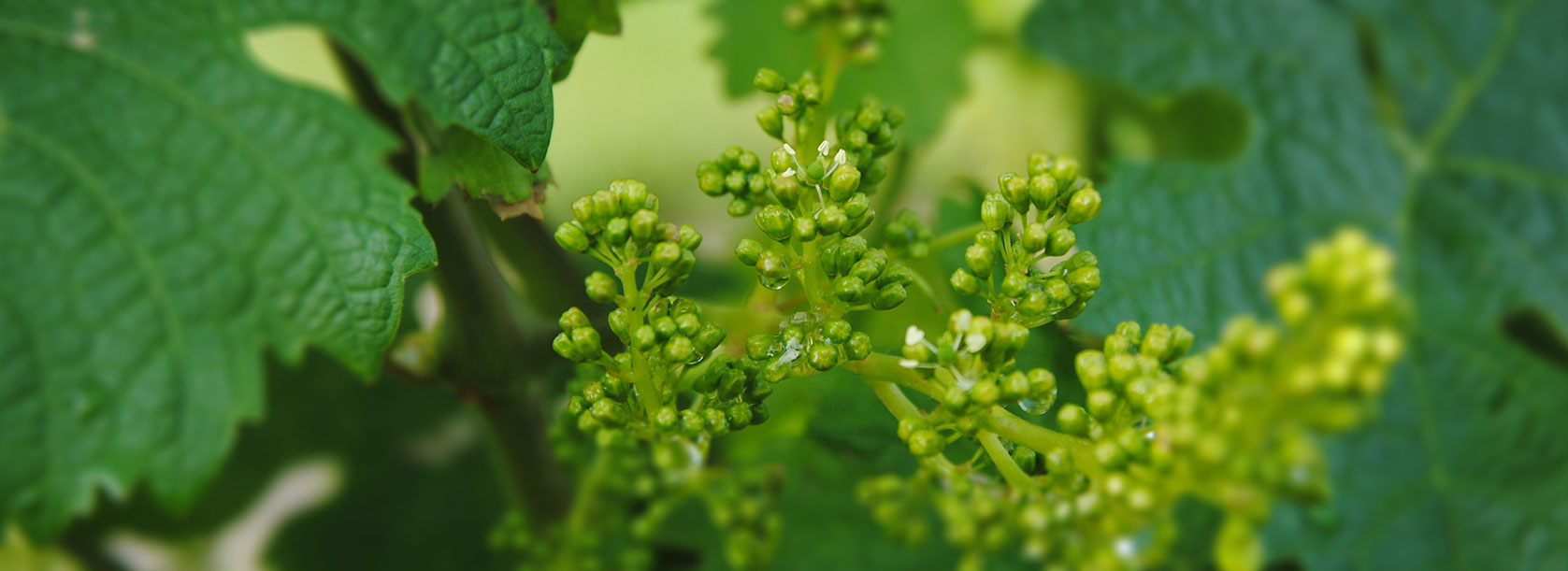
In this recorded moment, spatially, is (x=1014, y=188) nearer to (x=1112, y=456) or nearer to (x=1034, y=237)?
(x=1034, y=237)

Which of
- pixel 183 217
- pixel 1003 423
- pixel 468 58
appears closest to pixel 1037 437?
pixel 1003 423

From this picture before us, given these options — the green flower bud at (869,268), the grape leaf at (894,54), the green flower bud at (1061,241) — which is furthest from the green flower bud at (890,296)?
the grape leaf at (894,54)

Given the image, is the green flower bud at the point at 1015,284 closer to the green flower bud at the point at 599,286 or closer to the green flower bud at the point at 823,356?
the green flower bud at the point at 823,356

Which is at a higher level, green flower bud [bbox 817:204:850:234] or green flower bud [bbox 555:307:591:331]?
green flower bud [bbox 817:204:850:234]

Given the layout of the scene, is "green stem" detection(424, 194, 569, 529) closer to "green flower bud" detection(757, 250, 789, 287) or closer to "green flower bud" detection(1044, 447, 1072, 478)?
"green flower bud" detection(757, 250, 789, 287)

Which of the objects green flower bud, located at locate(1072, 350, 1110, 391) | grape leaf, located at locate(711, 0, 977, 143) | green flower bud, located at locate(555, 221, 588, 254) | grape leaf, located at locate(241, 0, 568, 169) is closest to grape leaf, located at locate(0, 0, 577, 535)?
grape leaf, located at locate(241, 0, 568, 169)

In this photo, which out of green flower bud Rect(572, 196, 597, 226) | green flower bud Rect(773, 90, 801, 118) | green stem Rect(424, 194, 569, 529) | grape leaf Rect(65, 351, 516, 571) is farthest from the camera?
grape leaf Rect(65, 351, 516, 571)

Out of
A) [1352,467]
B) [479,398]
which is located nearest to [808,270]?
[479,398]
